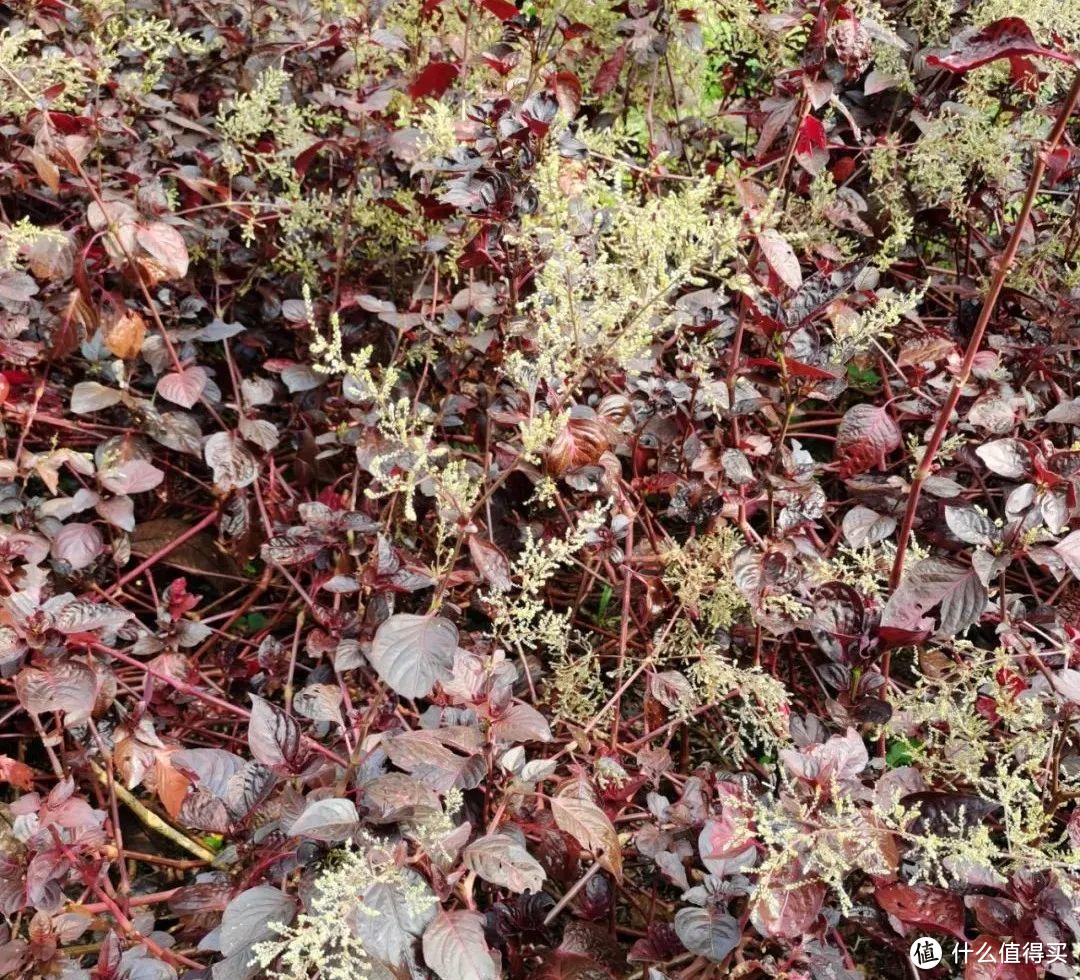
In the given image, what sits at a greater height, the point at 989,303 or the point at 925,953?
the point at 989,303

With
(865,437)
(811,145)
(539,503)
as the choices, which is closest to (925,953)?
(865,437)

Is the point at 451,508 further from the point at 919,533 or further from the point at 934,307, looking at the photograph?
the point at 934,307

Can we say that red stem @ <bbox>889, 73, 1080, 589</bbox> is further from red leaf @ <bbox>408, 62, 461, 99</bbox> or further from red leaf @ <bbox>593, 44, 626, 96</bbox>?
red leaf @ <bbox>593, 44, 626, 96</bbox>

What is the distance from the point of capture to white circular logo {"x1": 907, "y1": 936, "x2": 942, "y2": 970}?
1.25m

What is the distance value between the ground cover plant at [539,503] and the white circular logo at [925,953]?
0.05m

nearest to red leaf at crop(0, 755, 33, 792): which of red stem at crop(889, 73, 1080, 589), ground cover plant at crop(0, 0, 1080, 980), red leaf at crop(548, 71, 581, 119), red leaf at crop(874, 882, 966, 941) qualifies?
ground cover plant at crop(0, 0, 1080, 980)

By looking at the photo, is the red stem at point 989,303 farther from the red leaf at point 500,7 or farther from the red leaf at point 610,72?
the red leaf at point 610,72

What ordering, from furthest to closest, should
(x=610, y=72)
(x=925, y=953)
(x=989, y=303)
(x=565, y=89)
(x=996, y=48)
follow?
(x=610, y=72) → (x=565, y=89) → (x=925, y=953) → (x=989, y=303) → (x=996, y=48)

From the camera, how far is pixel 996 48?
895mm

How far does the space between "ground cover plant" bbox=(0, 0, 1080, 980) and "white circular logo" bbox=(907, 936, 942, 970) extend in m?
0.05

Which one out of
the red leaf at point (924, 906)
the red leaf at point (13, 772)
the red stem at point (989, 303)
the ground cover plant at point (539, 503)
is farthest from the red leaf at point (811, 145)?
the red leaf at point (13, 772)

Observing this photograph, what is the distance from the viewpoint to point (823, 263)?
1.82 m

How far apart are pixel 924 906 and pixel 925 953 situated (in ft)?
0.46

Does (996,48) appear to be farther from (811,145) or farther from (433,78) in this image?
(433,78)
